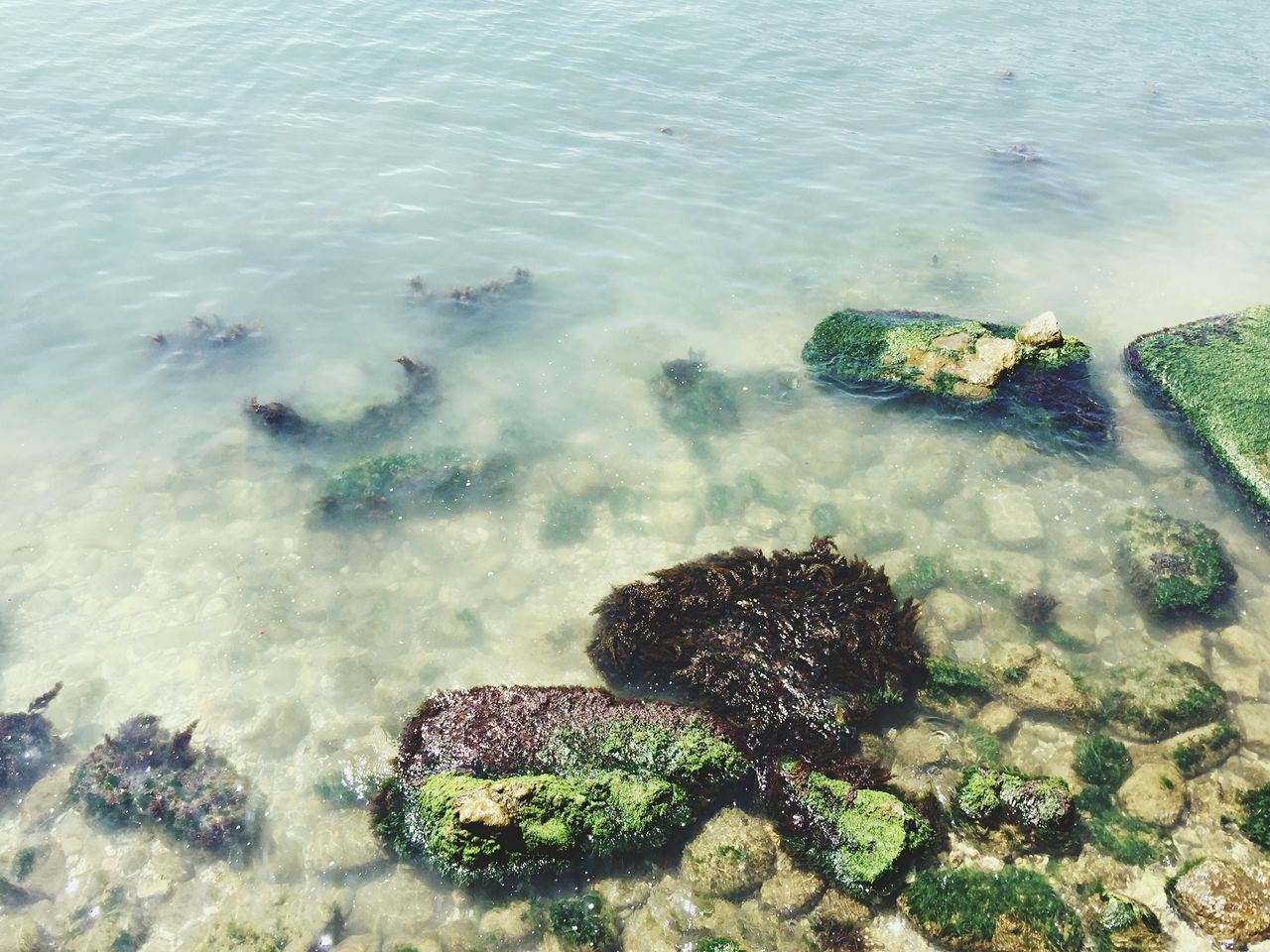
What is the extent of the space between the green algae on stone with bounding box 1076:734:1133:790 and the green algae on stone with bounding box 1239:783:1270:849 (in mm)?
876

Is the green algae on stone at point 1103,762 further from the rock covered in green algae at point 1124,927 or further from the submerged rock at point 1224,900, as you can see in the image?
the rock covered in green algae at point 1124,927

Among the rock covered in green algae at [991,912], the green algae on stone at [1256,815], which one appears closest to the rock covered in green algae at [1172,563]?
the green algae on stone at [1256,815]

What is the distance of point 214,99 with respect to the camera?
19.8 meters

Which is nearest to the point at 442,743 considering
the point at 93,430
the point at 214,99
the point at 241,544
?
the point at 241,544

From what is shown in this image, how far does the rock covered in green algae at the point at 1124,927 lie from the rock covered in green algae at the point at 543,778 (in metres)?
3.04

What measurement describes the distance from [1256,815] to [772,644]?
4492 mm

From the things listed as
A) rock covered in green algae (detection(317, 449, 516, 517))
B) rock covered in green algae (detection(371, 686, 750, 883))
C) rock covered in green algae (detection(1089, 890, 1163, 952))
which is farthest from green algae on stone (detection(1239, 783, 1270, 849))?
rock covered in green algae (detection(317, 449, 516, 517))

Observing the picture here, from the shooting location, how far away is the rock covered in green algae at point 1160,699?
7.44m

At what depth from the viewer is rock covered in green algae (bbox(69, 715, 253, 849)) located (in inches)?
276

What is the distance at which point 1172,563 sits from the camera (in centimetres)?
871

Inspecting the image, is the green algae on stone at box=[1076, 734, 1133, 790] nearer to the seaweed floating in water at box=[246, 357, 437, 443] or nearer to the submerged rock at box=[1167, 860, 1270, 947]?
the submerged rock at box=[1167, 860, 1270, 947]

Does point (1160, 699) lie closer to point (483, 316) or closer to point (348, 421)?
point (348, 421)

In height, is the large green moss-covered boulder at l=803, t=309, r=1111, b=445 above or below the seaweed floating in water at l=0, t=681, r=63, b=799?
above

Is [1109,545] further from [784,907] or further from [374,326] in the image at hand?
[374,326]
